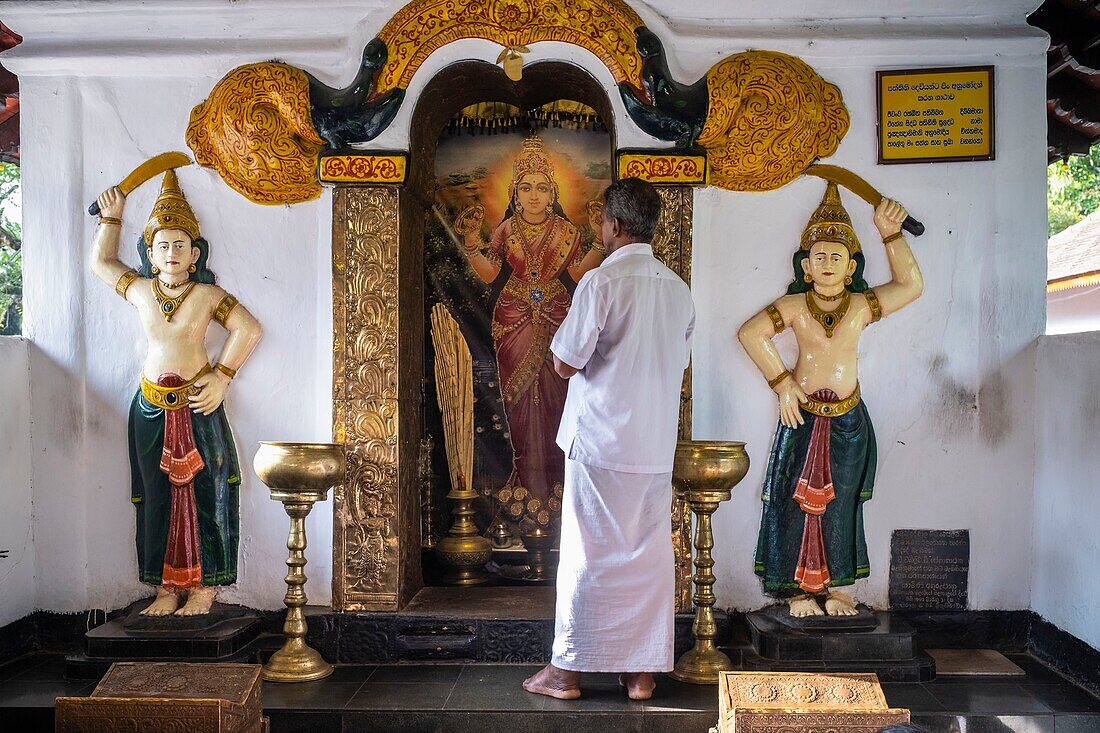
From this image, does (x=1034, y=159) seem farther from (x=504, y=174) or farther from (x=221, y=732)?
(x=221, y=732)

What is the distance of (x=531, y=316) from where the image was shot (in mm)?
5066

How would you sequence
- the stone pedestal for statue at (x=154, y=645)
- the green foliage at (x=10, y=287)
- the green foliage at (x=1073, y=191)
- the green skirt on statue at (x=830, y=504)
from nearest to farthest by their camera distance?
1. the stone pedestal for statue at (x=154, y=645)
2. the green skirt on statue at (x=830, y=504)
3. the green foliage at (x=10, y=287)
4. the green foliage at (x=1073, y=191)

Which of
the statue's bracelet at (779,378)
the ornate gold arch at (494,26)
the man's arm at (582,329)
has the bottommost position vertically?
the statue's bracelet at (779,378)

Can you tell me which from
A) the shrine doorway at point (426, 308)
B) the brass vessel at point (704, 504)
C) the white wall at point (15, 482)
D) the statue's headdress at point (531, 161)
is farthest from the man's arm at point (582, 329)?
the white wall at point (15, 482)

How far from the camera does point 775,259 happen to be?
452 centimetres

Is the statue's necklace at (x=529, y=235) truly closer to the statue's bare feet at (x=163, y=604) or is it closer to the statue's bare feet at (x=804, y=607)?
the statue's bare feet at (x=804, y=607)

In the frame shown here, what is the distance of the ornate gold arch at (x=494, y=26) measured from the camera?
4406mm

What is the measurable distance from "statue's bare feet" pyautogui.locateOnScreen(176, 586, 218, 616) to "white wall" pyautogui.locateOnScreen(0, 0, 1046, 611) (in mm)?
179

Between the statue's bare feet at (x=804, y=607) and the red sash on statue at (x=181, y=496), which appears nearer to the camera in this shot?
the statue's bare feet at (x=804, y=607)

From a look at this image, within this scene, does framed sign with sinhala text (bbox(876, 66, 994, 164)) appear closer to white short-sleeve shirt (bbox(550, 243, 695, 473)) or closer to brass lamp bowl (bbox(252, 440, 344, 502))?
Result: white short-sleeve shirt (bbox(550, 243, 695, 473))

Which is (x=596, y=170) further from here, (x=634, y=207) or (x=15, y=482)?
(x=15, y=482)

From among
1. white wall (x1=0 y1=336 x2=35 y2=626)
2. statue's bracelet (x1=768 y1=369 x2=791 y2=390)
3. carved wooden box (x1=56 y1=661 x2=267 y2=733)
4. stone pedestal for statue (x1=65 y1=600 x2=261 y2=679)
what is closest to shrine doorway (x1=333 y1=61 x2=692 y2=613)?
statue's bracelet (x1=768 y1=369 x2=791 y2=390)

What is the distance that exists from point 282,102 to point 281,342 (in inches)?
45.4

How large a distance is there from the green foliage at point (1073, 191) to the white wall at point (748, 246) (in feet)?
21.7
